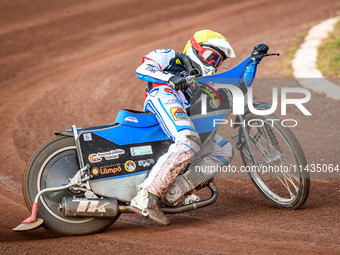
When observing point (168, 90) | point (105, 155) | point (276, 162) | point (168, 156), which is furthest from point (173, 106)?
point (276, 162)

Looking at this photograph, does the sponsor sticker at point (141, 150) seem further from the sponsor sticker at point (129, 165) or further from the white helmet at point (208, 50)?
the white helmet at point (208, 50)

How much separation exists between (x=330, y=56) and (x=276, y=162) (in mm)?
7349

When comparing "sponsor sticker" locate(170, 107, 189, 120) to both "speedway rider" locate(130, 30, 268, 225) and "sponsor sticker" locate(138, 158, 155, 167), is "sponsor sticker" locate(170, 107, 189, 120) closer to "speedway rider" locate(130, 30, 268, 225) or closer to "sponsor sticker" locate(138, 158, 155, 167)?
"speedway rider" locate(130, 30, 268, 225)

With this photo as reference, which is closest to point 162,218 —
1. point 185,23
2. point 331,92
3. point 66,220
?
point 66,220

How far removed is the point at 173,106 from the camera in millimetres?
5641

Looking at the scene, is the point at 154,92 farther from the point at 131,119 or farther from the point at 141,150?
the point at 141,150

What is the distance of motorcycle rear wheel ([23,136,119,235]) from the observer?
5.49 meters

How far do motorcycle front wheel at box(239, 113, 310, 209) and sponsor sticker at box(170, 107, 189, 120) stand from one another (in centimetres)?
72

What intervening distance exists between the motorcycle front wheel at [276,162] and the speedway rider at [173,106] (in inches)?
13.0

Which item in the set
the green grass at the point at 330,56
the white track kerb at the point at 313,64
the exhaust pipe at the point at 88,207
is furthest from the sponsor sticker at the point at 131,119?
the green grass at the point at 330,56

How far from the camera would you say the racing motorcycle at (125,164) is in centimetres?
550

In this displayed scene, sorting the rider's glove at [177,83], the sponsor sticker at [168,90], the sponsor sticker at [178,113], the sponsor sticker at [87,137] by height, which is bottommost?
the sponsor sticker at [87,137]

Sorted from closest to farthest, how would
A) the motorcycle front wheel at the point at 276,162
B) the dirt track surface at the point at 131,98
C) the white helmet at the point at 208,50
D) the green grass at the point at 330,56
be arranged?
the dirt track surface at the point at 131,98, the motorcycle front wheel at the point at 276,162, the white helmet at the point at 208,50, the green grass at the point at 330,56

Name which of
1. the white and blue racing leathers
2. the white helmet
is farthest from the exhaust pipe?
the white helmet
